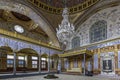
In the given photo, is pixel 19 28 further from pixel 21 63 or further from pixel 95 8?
pixel 95 8

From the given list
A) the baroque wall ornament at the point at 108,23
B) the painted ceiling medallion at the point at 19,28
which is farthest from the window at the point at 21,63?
the baroque wall ornament at the point at 108,23

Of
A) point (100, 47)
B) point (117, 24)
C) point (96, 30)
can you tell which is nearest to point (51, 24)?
point (96, 30)

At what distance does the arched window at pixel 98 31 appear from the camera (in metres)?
13.2

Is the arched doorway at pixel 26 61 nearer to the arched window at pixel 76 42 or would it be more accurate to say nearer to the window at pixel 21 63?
the window at pixel 21 63

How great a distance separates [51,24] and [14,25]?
4.71 meters

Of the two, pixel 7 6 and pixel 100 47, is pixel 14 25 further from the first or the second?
pixel 100 47

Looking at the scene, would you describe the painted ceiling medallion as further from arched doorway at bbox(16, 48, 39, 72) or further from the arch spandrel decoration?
the arch spandrel decoration

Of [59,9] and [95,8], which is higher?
[59,9]

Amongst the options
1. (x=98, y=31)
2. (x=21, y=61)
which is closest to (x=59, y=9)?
(x=98, y=31)

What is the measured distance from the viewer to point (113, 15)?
1264cm

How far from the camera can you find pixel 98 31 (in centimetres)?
1393

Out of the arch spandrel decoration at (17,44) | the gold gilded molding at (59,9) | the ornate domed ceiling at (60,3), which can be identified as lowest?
the arch spandrel decoration at (17,44)

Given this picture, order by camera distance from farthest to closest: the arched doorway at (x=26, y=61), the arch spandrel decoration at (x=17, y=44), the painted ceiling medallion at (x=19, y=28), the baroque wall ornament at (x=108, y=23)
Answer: the arched doorway at (x=26, y=61), the painted ceiling medallion at (x=19, y=28), the baroque wall ornament at (x=108, y=23), the arch spandrel decoration at (x=17, y=44)

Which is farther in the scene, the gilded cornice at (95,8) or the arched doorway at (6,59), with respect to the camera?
the arched doorway at (6,59)
